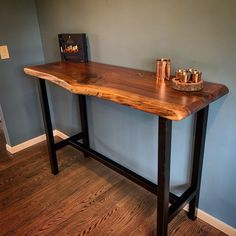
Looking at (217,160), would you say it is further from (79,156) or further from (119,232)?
(79,156)

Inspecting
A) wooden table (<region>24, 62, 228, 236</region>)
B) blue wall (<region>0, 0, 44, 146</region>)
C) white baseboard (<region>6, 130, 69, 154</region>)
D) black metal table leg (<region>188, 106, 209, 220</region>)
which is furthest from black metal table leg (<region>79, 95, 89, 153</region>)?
black metal table leg (<region>188, 106, 209, 220</region>)

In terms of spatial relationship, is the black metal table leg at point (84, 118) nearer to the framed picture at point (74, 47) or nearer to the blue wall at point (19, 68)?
the framed picture at point (74, 47)

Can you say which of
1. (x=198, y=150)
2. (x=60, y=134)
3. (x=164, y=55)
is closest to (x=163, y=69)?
(x=164, y=55)

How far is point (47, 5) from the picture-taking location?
2139 mm

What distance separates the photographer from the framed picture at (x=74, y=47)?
184 centimetres

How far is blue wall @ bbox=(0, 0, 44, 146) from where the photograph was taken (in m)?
2.20

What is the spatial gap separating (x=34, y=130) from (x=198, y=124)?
195 centimetres

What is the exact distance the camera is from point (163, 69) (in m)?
1.30

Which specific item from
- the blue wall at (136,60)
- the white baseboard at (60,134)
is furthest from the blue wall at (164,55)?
the white baseboard at (60,134)

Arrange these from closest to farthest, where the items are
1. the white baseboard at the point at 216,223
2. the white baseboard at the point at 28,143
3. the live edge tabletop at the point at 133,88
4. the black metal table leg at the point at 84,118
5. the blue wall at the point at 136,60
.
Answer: the live edge tabletop at the point at 133,88, the blue wall at the point at 136,60, the white baseboard at the point at 216,223, the black metal table leg at the point at 84,118, the white baseboard at the point at 28,143

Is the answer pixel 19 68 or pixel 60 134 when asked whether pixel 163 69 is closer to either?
pixel 19 68

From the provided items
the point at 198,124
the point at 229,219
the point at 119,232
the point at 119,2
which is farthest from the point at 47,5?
the point at 229,219

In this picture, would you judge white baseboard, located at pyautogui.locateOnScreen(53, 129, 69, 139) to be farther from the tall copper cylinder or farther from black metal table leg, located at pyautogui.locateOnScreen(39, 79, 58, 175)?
the tall copper cylinder

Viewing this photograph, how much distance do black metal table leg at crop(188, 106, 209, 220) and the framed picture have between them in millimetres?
1034
